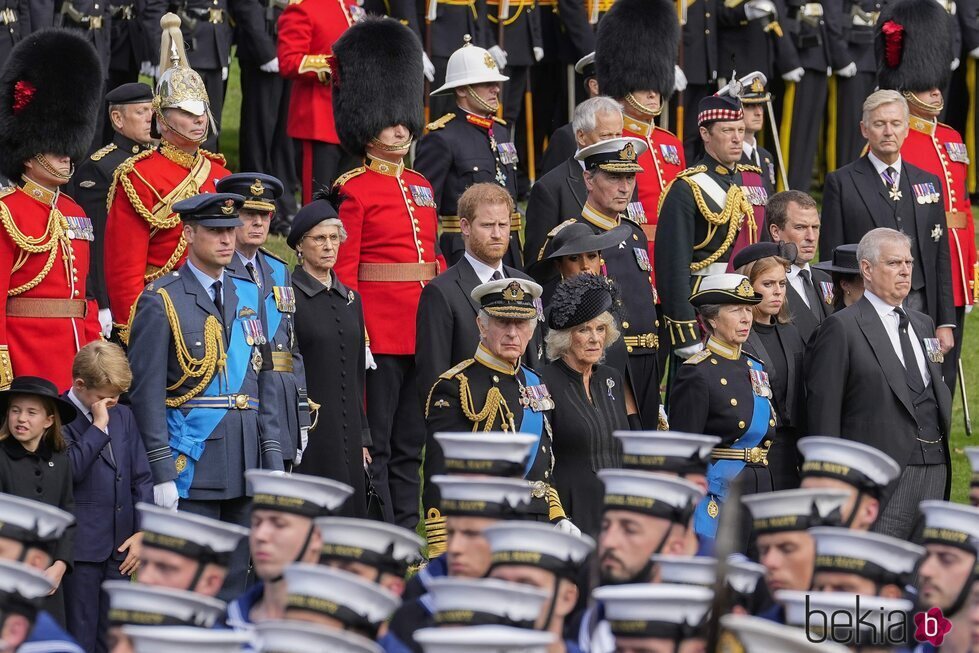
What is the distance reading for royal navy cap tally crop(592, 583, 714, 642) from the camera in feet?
18.3

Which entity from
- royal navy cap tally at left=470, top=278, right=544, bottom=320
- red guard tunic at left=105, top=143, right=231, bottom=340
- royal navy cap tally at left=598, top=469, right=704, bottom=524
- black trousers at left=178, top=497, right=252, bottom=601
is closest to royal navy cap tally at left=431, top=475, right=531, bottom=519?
royal navy cap tally at left=598, top=469, right=704, bottom=524

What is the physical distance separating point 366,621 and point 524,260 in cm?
462

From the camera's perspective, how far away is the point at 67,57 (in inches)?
373

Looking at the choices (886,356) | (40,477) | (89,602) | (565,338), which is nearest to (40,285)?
(40,477)

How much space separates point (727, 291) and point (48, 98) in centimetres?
320

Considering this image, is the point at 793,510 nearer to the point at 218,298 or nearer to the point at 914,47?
the point at 218,298

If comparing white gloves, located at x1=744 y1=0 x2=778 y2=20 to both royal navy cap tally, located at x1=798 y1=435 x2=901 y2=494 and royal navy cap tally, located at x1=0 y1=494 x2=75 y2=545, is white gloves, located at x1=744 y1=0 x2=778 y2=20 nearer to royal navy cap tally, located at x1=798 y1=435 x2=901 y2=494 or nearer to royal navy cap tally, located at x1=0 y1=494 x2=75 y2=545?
royal navy cap tally, located at x1=798 y1=435 x2=901 y2=494

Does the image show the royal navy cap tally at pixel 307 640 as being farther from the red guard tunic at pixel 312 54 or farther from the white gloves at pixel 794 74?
the white gloves at pixel 794 74

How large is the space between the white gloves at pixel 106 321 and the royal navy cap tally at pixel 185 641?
13.6 ft

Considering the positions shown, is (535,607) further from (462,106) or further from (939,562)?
(462,106)

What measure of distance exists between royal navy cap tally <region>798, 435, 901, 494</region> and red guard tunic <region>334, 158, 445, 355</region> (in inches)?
139

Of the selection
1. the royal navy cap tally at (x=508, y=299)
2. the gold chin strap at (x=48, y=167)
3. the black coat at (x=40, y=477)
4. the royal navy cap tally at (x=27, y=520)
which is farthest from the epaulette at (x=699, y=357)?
the royal navy cap tally at (x=27, y=520)

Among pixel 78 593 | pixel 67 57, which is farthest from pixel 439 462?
pixel 67 57

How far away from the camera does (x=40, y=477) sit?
7.74 metres
